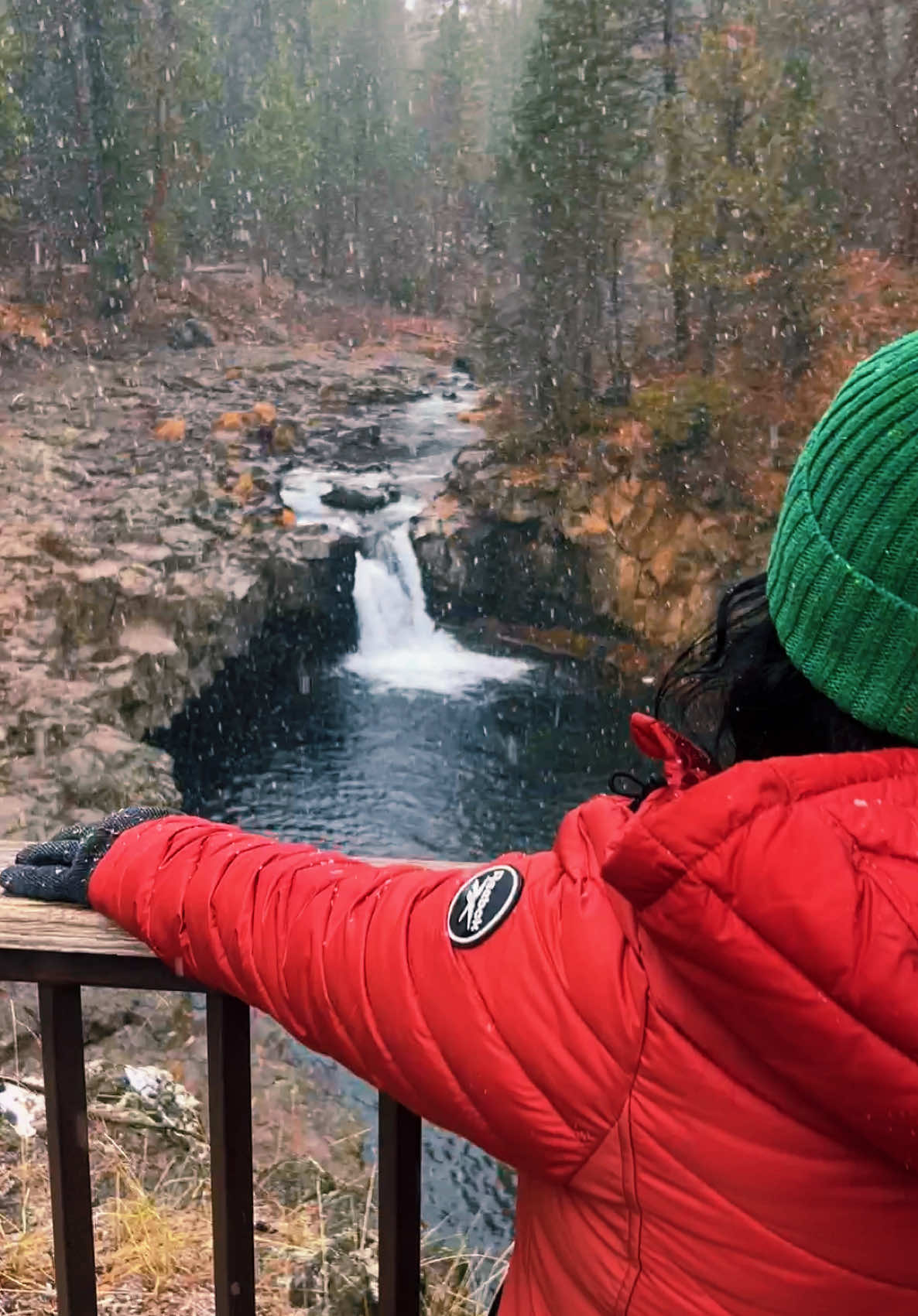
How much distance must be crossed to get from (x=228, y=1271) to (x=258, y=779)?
281 inches

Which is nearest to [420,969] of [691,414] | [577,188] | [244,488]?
[691,414]

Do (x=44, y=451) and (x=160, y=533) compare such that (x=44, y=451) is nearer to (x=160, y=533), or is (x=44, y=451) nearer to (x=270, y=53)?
(x=160, y=533)

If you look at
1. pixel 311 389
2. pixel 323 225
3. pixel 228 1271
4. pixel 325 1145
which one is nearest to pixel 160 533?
pixel 311 389

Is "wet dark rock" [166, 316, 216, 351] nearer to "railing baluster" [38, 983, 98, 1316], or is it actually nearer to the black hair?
"railing baluster" [38, 983, 98, 1316]

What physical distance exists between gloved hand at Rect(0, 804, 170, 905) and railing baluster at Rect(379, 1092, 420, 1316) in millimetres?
217

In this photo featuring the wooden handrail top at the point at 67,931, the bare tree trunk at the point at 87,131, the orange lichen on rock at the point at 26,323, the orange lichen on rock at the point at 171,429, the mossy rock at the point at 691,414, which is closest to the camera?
the wooden handrail top at the point at 67,931

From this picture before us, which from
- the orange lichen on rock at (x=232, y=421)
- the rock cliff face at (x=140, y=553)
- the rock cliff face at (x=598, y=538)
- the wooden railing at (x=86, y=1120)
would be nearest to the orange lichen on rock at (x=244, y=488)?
the rock cliff face at (x=140, y=553)

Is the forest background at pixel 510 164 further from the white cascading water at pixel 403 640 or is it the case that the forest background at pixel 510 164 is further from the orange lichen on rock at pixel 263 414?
the white cascading water at pixel 403 640

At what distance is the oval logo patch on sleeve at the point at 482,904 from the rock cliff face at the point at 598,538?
26.5 feet

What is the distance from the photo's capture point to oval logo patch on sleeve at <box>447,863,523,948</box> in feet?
1.51

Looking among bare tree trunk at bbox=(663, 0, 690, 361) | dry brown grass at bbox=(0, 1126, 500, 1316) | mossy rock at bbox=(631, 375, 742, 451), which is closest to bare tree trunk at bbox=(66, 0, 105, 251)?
bare tree trunk at bbox=(663, 0, 690, 361)

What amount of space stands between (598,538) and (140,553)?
386cm

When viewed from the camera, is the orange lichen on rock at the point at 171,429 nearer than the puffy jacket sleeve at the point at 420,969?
No

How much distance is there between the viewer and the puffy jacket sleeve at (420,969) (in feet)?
1.39
